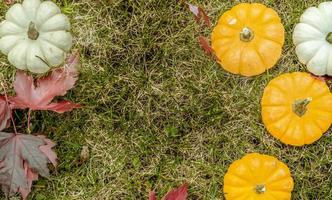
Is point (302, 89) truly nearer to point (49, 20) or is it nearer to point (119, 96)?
point (119, 96)

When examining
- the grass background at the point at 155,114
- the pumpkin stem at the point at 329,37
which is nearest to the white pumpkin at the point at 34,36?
the grass background at the point at 155,114

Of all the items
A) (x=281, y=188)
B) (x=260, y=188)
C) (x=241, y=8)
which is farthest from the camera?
(x=241, y=8)

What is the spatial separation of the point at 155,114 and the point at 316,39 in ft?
3.07

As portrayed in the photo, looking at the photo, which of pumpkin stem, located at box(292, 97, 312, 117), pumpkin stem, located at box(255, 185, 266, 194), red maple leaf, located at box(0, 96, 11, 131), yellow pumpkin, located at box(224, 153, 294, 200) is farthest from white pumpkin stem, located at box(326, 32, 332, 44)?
red maple leaf, located at box(0, 96, 11, 131)

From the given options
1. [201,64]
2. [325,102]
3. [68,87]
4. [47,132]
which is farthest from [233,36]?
[47,132]

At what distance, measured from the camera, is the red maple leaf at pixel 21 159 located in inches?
115

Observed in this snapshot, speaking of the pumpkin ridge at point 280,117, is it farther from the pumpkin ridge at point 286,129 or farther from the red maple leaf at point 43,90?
the red maple leaf at point 43,90

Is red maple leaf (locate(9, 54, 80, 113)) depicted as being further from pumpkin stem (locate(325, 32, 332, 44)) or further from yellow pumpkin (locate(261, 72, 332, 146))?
pumpkin stem (locate(325, 32, 332, 44))

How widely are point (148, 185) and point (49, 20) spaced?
1.01 m

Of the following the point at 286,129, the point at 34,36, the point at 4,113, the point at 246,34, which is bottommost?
the point at 286,129

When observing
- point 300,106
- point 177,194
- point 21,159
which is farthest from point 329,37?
point 21,159

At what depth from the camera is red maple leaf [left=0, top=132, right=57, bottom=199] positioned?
2916 millimetres

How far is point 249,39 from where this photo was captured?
119 inches

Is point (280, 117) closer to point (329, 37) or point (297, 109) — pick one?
point (297, 109)
